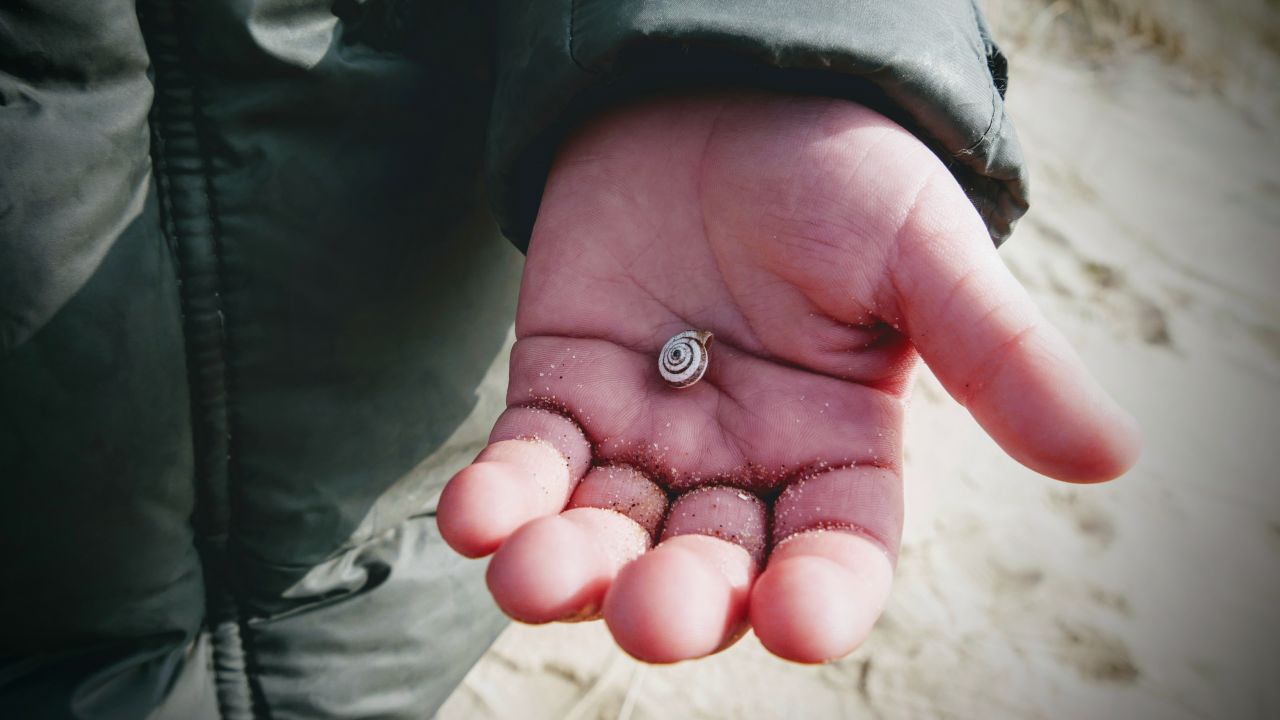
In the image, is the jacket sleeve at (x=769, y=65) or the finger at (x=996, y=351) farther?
the jacket sleeve at (x=769, y=65)

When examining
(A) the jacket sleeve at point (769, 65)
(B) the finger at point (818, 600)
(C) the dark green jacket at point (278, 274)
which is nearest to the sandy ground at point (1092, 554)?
(C) the dark green jacket at point (278, 274)

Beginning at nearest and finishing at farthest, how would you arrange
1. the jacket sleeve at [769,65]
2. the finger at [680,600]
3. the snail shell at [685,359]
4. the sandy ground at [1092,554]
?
the finger at [680,600] < the jacket sleeve at [769,65] < the snail shell at [685,359] < the sandy ground at [1092,554]

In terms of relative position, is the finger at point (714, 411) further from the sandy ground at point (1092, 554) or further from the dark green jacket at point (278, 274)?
the sandy ground at point (1092, 554)

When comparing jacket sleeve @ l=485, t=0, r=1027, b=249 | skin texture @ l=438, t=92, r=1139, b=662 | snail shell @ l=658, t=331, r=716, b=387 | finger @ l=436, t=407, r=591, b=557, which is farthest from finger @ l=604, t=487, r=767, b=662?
jacket sleeve @ l=485, t=0, r=1027, b=249

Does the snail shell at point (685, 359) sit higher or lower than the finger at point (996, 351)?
lower

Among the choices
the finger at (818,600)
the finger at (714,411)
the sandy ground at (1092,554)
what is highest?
the finger at (818,600)

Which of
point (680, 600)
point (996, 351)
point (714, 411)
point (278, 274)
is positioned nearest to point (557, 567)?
point (680, 600)

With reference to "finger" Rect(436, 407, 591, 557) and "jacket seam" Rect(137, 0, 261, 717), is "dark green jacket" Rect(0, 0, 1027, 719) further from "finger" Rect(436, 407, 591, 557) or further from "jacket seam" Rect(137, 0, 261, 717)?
"finger" Rect(436, 407, 591, 557)

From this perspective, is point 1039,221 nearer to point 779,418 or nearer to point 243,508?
point 779,418
